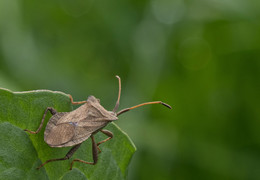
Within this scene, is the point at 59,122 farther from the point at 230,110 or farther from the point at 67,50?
the point at 67,50

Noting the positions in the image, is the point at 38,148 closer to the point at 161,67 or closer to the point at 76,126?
the point at 76,126

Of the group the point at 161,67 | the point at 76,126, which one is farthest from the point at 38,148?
the point at 161,67

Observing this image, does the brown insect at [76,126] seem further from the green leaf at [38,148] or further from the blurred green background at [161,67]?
the blurred green background at [161,67]

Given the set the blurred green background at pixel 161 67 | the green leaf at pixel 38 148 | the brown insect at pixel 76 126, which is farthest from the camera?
the blurred green background at pixel 161 67

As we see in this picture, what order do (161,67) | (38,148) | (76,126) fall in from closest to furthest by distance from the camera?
(38,148) < (76,126) < (161,67)

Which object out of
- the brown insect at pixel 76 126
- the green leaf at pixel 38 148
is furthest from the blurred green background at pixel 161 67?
the green leaf at pixel 38 148

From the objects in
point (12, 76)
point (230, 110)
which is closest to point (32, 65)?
point (12, 76)

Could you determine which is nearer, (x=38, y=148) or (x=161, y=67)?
(x=38, y=148)
